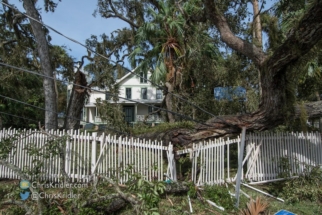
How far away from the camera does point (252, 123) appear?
7777 mm

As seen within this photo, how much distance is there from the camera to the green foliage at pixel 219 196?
614 cm

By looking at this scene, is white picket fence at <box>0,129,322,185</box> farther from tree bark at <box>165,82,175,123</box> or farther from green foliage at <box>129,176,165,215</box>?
tree bark at <box>165,82,175,123</box>

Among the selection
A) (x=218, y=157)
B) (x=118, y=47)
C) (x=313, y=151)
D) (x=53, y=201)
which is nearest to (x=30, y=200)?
(x=53, y=201)

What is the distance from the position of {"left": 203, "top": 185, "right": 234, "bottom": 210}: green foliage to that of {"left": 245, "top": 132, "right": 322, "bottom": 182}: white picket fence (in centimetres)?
177

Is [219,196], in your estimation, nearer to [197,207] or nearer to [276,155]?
[197,207]

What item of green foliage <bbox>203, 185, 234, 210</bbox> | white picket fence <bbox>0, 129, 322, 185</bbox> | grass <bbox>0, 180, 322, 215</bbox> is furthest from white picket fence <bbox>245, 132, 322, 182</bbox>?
green foliage <bbox>203, 185, 234, 210</bbox>

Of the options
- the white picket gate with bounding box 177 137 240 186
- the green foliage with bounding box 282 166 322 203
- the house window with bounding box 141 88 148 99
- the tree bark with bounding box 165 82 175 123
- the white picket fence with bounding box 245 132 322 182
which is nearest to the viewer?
the green foliage with bounding box 282 166 322 203

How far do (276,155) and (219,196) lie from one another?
2849 millimetres

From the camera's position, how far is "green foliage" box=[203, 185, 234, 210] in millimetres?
6145

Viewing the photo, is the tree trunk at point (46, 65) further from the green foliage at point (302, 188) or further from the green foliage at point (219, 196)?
the green foliage at point (302, 188)

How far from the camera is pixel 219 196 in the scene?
21.6 ft

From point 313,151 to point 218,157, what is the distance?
3.45m

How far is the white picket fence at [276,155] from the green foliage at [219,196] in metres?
1.77

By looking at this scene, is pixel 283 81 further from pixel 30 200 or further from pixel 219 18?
pixel 30 200
